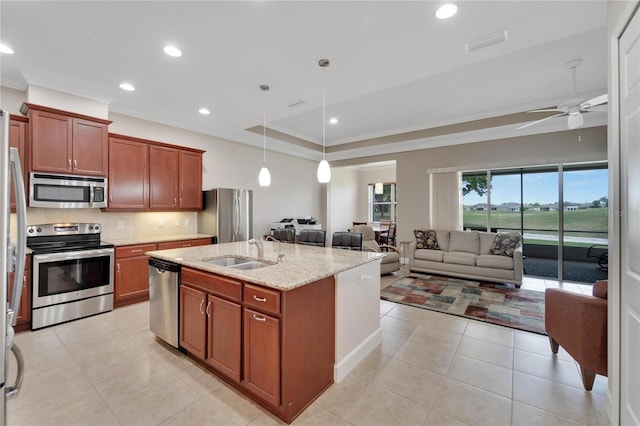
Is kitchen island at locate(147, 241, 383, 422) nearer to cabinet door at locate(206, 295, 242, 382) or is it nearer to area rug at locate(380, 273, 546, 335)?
cabinet door at locate(206, 295, 242, 382)

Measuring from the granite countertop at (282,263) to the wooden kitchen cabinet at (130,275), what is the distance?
1357mm

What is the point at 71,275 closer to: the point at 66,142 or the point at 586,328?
the point at 66,142

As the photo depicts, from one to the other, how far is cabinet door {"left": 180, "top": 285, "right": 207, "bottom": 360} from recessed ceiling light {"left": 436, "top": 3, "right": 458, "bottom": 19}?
2.99 m

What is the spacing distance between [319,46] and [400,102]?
7.83 ft

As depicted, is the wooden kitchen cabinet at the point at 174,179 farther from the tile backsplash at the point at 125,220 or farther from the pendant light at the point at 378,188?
the pendant light at the point at 378,188

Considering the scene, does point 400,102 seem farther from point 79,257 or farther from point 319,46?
point 79,257

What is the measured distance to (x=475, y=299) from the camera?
4078 mm

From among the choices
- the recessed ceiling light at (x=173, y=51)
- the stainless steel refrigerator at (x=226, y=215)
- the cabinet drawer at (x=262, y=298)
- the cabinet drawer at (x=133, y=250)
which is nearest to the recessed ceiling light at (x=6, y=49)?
the recessed ceiling light at (x=173, y=51)

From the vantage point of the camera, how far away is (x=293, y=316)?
5.86 ft

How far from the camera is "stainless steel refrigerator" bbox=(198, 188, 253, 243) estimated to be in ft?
15.5

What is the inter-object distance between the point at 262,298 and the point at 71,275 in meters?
3.07

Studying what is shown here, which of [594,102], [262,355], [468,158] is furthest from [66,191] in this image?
[468,158]

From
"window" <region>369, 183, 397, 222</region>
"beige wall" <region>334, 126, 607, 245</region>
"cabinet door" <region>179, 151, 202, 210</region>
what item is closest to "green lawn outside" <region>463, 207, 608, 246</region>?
"beige wall" <region>334, 126, 607, 245</region>

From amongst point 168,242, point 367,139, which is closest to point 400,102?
point 367,139
